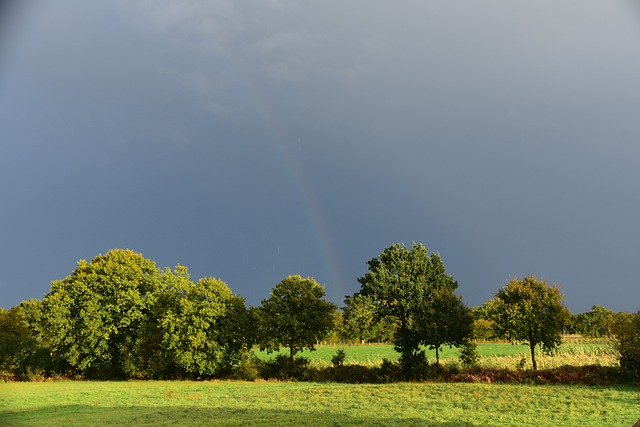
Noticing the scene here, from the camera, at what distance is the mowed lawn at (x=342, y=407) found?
17.6 meters

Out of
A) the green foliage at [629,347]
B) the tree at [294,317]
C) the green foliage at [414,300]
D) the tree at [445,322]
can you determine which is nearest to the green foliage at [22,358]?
the tree at [294,317]

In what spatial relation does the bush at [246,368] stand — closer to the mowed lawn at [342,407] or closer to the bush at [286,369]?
the bush at [286,369]

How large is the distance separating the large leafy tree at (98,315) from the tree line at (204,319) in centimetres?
9

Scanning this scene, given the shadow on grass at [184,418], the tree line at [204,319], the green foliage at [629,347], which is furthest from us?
the tree line at [204,319]

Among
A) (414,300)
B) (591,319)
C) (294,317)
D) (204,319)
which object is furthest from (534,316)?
(591,319)

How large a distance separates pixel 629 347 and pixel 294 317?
Result: 24509 millimetres

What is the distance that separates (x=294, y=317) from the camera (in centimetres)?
4028

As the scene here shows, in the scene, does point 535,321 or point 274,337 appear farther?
point 274,337

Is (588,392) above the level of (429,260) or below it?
below

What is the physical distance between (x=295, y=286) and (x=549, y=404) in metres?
24.3

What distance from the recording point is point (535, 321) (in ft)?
113

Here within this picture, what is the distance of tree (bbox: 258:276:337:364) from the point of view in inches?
1593

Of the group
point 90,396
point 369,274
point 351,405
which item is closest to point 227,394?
point 90,396

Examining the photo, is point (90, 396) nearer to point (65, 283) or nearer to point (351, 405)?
point (351, 405)
